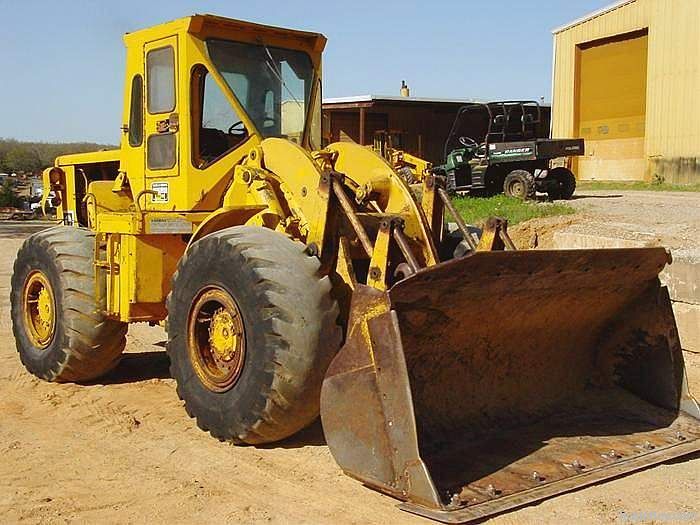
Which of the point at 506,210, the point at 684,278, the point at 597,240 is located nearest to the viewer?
the point at 684,278

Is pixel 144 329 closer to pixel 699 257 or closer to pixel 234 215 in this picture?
pixel 234 215

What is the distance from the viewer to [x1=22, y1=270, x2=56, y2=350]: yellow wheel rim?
285 inches

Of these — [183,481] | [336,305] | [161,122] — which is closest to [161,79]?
[161,122]

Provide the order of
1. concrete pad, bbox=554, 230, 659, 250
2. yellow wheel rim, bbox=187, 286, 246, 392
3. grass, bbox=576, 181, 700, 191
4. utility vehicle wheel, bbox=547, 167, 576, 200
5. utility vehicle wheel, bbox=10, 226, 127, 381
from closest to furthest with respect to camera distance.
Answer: yellow wheel rim, bbox=187, 286, 246, 392 → utility vehicle wheel, bbox=10, 226, 127, 381 → concrete pad, bbox=554, 230, 659, 250 → utility vehicle wheel, bbox=547, 167, 576, 200 → grass, bbox=576, 181, 700, 191

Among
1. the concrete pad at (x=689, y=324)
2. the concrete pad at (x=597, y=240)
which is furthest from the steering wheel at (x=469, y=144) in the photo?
the concrete pad at (x=689, y=324)

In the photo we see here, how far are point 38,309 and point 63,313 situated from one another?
713mm

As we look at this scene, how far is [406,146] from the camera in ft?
103

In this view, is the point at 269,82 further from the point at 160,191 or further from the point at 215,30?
the point at 160,191

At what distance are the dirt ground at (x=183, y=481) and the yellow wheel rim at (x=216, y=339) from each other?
44cm

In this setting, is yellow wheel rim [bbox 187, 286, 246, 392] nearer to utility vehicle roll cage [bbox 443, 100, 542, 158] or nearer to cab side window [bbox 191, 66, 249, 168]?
cab side window [bbox 191, 66, 249, 168]

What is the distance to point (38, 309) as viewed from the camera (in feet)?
24.7

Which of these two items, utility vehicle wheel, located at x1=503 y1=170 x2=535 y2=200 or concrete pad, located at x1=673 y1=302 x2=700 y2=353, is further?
utility vehicle wheel, located at x1=503 y1=170 x2=535 y2=200

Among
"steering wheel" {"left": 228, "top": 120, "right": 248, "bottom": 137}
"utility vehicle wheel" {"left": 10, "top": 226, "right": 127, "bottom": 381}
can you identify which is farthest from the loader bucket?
"utility vehicle wheel" {"left": 10, "top": 226, "right": 127, "bottom": 381}

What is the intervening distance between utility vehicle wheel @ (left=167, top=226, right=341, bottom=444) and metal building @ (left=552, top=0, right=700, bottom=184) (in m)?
21.4
